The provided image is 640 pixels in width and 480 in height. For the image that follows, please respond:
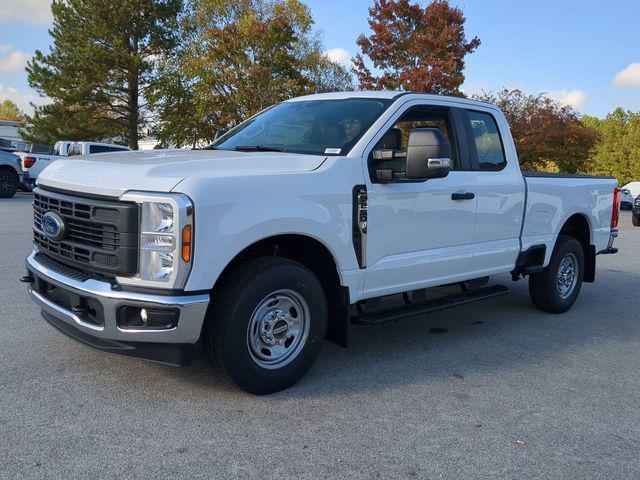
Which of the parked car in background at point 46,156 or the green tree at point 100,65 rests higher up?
the green tree at point 100,65

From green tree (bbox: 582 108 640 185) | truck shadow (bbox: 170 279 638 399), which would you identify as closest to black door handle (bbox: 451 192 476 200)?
truck shadow (bbox: 170 279 638 399)

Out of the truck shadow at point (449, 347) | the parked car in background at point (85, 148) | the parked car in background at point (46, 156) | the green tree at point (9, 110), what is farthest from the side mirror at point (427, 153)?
the green tree at point (9, 110)

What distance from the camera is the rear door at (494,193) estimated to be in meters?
5.22

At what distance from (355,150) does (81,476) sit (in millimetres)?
2652

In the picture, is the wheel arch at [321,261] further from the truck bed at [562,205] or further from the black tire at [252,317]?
the truck bed at [562,205]

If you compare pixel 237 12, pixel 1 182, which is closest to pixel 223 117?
pixel 237 12

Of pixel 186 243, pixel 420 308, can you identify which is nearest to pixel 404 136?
pixel 420 308

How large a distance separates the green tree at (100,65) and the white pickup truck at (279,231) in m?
30.2

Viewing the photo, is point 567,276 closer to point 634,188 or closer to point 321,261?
point 321,261

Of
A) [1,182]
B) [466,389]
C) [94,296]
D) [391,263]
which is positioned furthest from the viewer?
[1,182]

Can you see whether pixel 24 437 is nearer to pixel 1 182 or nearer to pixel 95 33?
pixel 1 182

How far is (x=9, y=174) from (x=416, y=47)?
18774mm

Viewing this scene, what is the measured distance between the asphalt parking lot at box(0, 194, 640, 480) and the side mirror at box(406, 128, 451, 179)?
1.50 metres

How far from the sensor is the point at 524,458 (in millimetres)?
3213
